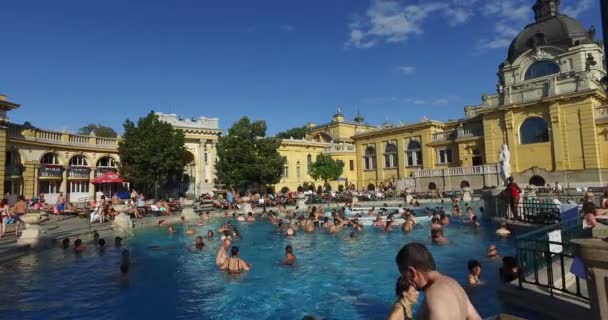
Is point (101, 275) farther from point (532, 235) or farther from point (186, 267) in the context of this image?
point (532, 235)

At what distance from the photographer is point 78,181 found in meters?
34.3

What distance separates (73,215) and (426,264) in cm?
2667

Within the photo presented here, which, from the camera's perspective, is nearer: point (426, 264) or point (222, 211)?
point (426, 264)

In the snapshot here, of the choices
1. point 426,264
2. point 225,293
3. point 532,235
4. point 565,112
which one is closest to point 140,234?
point 225,293

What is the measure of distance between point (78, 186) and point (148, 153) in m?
7.32

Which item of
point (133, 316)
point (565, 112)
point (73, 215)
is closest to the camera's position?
point (133, 316)

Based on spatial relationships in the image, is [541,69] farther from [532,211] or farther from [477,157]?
[532,211]

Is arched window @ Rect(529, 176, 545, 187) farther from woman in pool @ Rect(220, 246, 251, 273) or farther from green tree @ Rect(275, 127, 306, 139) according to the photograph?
Result: green tree @ Rect(275, 127, 306, 139)

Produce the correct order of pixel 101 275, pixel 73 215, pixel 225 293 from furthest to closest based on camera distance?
pixel 73 215 < pixel 101 275 < pixel 225 293

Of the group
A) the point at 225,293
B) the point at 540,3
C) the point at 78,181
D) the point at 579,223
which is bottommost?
the point at 225,293

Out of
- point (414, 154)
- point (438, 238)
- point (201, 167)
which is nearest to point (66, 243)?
point (438, 238)

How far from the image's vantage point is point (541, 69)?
42.1 m

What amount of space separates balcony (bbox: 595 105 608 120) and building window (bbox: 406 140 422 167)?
19.2 m

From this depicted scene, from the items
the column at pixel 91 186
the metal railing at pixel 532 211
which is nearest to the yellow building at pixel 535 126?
the metal railing at pixel 532 211
